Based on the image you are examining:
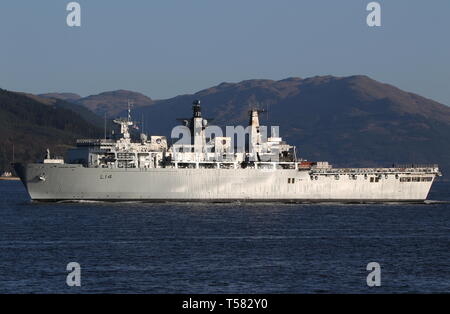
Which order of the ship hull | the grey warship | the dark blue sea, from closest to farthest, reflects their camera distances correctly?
1. the dark blue sea
2. the ship hull
3. the grey warship

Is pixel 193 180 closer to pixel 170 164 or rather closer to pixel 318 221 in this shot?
pixel 170 164

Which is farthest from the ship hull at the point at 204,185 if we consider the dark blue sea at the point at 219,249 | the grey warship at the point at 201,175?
the dark blue sea at the point at 219,249

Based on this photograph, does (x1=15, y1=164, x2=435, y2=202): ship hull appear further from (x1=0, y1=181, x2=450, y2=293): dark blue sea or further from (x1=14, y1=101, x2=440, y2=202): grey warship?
(x1=0, y1=181, x2=450, y2=293): dark blue sea

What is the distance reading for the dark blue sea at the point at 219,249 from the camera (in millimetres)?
37406

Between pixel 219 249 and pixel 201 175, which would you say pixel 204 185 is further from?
pixel 219 249

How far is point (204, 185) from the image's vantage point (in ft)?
288

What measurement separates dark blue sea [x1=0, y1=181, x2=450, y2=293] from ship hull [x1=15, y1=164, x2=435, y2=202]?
3.95 m

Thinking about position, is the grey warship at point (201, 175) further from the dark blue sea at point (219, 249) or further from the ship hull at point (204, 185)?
the dark blue sea at point (219, 249)

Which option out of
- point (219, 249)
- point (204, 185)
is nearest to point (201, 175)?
point (204, 185)

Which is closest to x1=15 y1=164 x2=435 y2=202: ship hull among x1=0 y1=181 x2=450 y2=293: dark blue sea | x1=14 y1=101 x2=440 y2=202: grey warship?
x1=14 y1=101 x2=440 y2=202: grey warship

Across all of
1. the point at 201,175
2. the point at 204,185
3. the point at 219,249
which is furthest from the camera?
the point at 201,175

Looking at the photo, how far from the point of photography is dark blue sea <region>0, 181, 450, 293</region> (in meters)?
37.4

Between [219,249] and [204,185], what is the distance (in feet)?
127

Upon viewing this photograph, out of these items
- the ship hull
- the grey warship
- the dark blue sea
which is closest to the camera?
the dark blue sea
